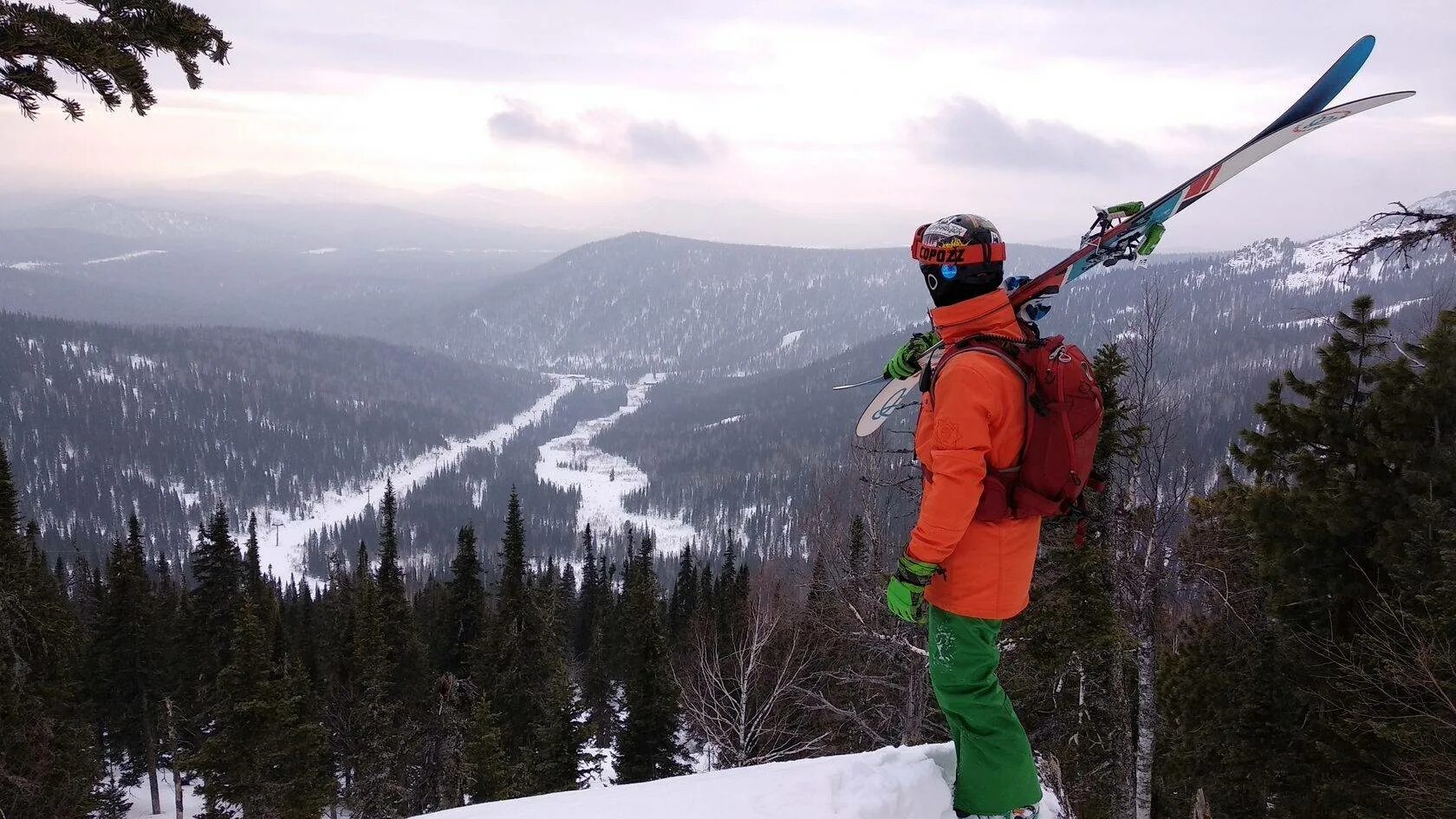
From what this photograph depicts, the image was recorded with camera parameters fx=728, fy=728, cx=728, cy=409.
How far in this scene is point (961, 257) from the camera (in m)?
3.85

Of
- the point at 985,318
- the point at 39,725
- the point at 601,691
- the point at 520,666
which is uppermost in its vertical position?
the point at 985,318

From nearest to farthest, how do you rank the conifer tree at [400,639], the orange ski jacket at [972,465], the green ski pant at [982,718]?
the orange ski jacket at [972,465], the green ski pant at [982,718], the conifer tree at [400,639]

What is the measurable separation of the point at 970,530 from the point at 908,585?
44cm

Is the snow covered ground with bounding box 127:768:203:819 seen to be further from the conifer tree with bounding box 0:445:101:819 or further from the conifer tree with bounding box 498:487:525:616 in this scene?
the conifer tree with bounding box 498:487:525:616

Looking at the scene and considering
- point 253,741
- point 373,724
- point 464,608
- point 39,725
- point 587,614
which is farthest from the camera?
point 587,614

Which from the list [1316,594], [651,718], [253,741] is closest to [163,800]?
[253,741]

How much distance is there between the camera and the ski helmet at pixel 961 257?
3844 millimetres

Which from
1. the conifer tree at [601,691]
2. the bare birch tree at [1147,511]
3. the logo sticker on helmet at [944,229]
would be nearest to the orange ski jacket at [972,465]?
the logo sticker on helmet at [944,229]

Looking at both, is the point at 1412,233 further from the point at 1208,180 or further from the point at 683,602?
the point at 683,602

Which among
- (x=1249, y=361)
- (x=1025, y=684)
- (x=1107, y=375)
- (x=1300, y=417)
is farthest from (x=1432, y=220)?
(x=1249, y=361)

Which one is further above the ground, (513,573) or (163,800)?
(513,573)

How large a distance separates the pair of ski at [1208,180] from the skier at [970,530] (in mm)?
385

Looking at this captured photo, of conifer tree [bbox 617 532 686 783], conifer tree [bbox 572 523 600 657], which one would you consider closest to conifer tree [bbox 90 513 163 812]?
conifer tree [bbox 617 532 686 783]

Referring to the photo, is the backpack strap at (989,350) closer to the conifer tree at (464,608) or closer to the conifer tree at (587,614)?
the conifer tree at (464,608)
